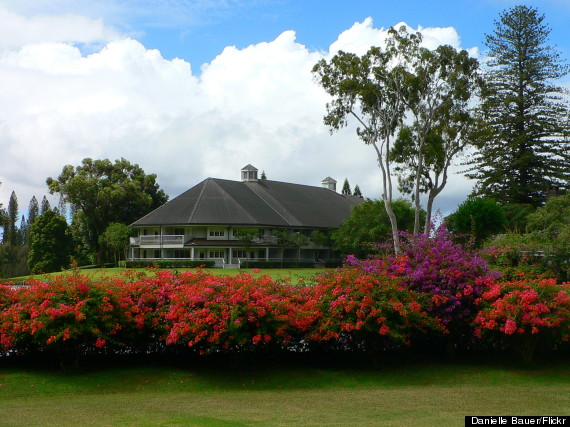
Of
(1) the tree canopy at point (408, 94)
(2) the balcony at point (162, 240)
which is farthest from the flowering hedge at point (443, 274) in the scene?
(2) the balcony at point (162, 240)

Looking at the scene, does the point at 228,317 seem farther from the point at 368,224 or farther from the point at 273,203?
the point at 273,203

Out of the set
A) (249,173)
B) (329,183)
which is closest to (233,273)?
(249,173)

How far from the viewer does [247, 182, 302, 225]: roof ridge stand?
67.5 metres

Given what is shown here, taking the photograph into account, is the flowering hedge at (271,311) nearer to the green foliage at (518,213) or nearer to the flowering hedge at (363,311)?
the flowering hedge at (363,311)

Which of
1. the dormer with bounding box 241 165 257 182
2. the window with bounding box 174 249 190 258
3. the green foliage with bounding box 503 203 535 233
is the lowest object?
the window with bounding box 174 249 190 258

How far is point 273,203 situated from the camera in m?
70.1

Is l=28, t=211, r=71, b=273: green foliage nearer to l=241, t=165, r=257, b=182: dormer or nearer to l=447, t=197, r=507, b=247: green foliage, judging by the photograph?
l=241, t=165, r=257, b=182: dormer

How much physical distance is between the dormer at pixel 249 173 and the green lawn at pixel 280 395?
60190 mm

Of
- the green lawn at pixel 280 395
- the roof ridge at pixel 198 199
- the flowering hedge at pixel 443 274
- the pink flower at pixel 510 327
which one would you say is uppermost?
the roof ridge at pixel 198 199

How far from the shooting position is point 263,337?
14.1 m

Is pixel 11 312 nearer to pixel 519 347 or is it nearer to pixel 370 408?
pixel 370 408

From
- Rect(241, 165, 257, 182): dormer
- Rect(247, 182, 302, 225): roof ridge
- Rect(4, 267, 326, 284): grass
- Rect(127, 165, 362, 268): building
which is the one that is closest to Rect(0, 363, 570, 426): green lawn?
Rect(4, 267, 326, 284): grass

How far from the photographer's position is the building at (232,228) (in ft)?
203

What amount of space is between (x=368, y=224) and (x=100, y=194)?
91.9 ft
